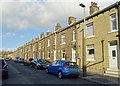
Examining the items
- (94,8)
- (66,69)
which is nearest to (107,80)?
(66,69)

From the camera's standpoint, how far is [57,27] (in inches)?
1002

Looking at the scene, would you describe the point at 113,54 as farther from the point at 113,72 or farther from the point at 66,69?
the point at 66,69

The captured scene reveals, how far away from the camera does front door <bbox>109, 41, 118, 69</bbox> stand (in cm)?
1216

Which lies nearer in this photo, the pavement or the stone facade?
the pavement

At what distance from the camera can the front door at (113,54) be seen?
39.9ft

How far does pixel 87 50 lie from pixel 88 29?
9.54ft

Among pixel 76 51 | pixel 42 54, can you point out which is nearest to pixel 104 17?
pixel 76 51

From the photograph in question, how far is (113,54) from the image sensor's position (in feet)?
41.2

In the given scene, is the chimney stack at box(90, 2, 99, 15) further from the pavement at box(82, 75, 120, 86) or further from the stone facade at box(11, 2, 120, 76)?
the pavement at box(82, 75, 120, 86)

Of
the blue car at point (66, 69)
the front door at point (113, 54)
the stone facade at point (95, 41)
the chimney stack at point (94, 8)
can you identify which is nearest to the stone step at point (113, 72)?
the stone facade at point (95, 41)

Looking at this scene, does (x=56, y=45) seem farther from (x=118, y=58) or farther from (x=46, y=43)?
(x=118, y=58)

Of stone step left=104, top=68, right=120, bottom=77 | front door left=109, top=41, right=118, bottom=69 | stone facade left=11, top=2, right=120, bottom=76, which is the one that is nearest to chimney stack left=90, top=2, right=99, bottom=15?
stone facade left=11, top=2, right=120, bottom=76

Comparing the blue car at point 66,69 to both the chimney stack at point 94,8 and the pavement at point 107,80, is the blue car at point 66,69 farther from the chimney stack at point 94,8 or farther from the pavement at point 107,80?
the chimney stack at point 94,8

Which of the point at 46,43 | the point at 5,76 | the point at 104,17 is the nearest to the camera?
the point at 5,76
